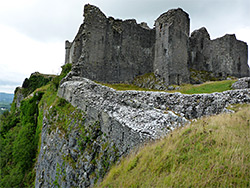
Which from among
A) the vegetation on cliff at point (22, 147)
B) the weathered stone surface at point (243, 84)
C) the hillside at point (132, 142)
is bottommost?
the vegetation on cliff at point (22, 147)

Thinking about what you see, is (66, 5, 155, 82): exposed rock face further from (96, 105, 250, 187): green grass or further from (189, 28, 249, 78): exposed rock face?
(96, 105, 250, 187): green grass

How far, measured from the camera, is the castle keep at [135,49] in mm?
22094

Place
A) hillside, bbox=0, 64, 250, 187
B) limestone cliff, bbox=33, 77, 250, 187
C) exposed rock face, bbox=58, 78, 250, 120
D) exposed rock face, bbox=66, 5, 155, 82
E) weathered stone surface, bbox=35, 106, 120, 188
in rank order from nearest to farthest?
hillside, bbox=0, 64, 250, 187, limestone cliff, bbox=33, 77, 250, 187, exposed rock face, bbox=58, 78, 250, 120, weathered stone surface, bbox=35, 106, 120, 188, exposed rock face, bbox=66, 5, 155, 82

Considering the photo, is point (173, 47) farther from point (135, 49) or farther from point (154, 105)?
point (154, 105)

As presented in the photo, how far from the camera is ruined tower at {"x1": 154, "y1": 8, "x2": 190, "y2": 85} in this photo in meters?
24.6

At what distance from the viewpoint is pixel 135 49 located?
27.1 m

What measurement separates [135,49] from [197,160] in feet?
81.7

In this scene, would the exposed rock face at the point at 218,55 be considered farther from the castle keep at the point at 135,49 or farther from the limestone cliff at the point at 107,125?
the limestone cliff at the point at 107,125

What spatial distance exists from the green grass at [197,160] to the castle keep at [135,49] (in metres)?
17.9

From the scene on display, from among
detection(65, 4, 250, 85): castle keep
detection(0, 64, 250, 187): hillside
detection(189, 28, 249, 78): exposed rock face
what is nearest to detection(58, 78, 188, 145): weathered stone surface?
detection(0, 64, 250, 187): hillside

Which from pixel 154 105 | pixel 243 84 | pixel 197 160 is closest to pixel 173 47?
pixel 243 84

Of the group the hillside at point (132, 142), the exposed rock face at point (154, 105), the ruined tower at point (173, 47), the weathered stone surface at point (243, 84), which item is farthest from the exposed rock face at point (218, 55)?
the hillside at point (132, 142)

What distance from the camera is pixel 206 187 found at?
3.24 metres

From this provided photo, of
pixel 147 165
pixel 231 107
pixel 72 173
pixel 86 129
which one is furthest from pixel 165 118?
pixel 72 173
